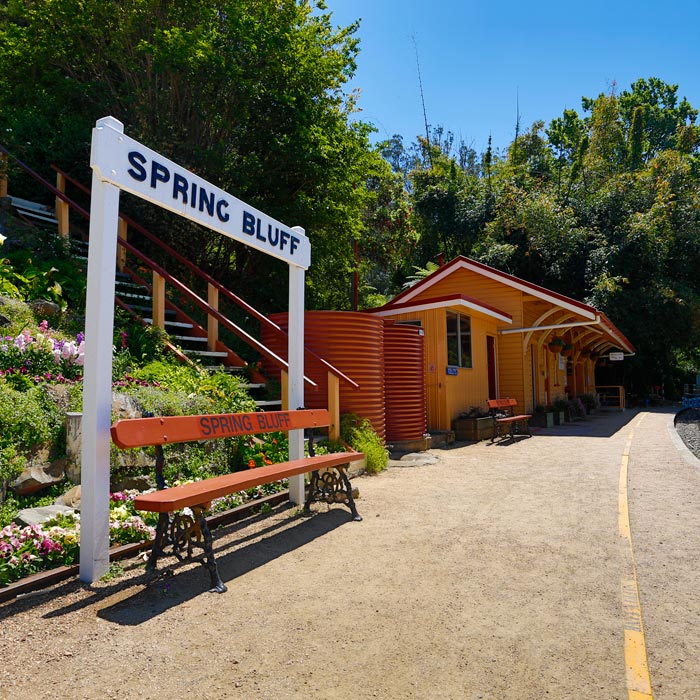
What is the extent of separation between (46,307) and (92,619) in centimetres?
463

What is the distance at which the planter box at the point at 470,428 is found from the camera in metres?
13.1

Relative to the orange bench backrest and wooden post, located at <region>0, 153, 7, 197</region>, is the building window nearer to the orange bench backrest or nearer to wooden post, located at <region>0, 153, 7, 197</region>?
the orange bench backrest

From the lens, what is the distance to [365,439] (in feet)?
27.9

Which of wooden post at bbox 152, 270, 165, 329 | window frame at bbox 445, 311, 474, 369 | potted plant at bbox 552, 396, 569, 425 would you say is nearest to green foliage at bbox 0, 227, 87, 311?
wooden post at bbox 152, 270, 165, 329

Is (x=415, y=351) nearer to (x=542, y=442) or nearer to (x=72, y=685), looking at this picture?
(x=542, y=442)

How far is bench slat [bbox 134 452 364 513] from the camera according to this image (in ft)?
11.7

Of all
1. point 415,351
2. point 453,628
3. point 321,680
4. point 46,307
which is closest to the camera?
point 321,680

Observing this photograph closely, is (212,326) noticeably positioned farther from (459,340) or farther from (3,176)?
(459,340)

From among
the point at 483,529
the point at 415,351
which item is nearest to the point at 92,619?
the point at 483,529

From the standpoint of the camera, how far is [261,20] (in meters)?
11.9

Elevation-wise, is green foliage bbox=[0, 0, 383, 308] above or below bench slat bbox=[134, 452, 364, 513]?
above

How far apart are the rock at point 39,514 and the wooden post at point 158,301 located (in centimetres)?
398

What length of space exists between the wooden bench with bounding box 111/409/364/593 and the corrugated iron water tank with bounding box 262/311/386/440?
2987mm

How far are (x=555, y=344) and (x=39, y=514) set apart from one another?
17.4m
